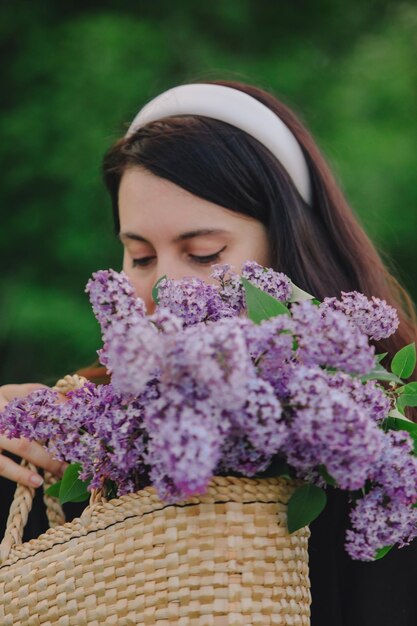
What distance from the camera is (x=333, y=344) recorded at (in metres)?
1.07

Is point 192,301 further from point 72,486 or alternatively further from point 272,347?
point 72,486

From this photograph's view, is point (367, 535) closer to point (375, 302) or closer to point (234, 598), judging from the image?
point (234, 598)

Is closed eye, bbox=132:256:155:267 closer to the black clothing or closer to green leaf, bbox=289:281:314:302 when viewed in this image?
the black clothing

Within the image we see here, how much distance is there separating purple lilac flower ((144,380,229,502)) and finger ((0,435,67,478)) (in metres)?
0.62

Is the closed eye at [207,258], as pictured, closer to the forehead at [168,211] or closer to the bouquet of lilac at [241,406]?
the forehead at [168,211]

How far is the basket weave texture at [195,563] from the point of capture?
3.76 ft

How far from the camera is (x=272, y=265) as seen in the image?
2094 millimetres

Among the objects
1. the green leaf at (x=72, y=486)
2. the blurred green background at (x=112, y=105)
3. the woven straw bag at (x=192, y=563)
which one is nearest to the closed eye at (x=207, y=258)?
the green leaf at (x=72, y=486)

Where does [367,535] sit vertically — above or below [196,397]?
below

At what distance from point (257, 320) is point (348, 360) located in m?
0.15

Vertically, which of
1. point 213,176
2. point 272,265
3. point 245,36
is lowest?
point 272,265

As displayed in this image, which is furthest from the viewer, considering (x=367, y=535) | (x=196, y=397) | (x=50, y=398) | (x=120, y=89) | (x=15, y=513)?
(x=120, y=89)

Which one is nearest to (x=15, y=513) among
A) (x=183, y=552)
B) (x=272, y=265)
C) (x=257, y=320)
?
(x=183, y=552)

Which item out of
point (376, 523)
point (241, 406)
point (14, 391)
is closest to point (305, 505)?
point (376, 523)
